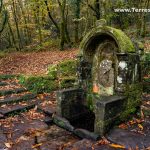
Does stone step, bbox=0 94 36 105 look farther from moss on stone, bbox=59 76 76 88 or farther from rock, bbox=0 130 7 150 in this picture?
rock, bbox=0 130 7 150

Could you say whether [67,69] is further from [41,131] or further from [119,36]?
[119,36]

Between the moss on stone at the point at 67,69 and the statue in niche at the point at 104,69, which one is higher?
the statue in niche at the point at 104,69

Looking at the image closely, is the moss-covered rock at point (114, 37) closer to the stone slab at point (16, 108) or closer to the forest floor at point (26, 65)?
the stone slab at point (16, 108)

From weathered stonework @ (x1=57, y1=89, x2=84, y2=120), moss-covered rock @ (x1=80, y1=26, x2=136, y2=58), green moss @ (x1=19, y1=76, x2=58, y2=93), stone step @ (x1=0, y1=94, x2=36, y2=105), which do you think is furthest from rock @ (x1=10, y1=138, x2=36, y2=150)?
green moss @ (x1=19, y1=76, x2=58, y2=93)

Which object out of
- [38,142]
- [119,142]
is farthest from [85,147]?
[38,142]

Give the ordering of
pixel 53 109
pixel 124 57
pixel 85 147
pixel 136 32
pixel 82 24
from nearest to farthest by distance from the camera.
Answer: pixel 85 147, pixel 124 57, pixel 53 109, pixel 136 32, pixel 82 24

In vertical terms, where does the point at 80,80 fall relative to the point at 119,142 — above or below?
above

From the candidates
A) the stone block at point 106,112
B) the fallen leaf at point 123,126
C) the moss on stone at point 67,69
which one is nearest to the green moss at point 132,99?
the fallen leaf at point 123,126

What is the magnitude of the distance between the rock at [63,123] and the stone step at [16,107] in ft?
5.06

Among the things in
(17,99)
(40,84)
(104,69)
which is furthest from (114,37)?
(40,84)

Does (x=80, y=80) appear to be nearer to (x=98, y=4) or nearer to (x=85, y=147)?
(x=85, y=147)

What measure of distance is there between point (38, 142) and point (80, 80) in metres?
2.72

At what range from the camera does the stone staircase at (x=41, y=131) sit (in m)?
6.09

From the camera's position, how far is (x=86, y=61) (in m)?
8.12
